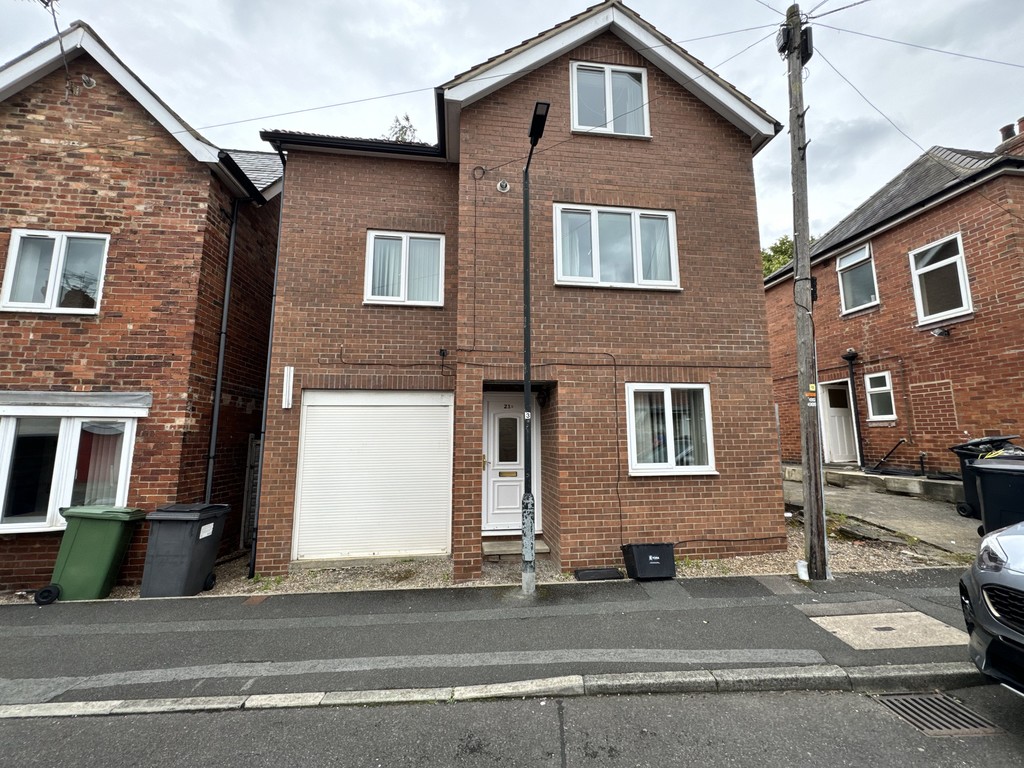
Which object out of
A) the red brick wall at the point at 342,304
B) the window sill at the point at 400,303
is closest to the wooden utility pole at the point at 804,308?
the red brick wall at the point at 342,304

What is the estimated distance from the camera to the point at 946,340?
366 inches

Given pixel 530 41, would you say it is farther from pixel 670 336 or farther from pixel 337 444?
pixel 337 444

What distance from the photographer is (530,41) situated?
654cm

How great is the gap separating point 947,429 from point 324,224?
41.0 feet

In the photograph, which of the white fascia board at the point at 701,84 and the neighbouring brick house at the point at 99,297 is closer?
the neighbouring brick house at the point at 99,297

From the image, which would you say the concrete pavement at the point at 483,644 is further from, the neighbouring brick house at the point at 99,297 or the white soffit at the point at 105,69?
the white soffit at the point at 105,69

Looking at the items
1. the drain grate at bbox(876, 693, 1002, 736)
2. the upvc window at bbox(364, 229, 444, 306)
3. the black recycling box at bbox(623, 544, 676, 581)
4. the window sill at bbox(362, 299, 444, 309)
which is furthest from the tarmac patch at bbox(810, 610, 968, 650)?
the upvc window at bbox(364, 229, 444, 306)

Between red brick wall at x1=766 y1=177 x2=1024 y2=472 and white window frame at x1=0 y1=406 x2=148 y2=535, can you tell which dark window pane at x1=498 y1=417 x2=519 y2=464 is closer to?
white window frame at x1=0 y1=406 x2=148 y2=535

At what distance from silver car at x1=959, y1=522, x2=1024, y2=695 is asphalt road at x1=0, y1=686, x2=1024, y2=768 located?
0.47 metres

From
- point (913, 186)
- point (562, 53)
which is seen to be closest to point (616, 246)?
point (562, 53)

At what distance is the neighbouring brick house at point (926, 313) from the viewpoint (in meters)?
8.35

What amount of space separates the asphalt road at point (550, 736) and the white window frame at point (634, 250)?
4.81m

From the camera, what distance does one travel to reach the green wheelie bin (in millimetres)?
5250

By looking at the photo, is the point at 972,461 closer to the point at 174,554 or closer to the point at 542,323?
the point at 542,323
